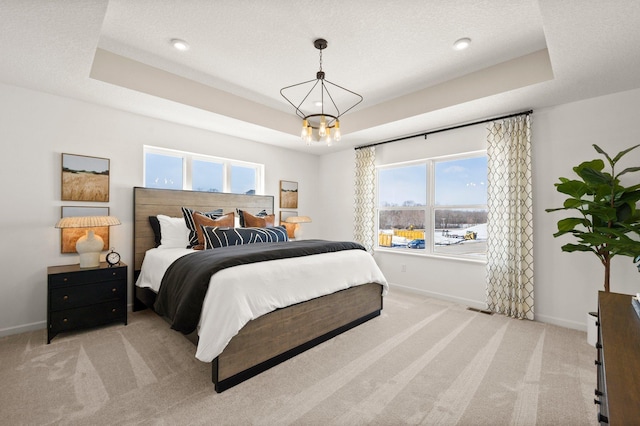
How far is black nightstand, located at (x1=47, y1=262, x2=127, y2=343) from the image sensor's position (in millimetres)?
2648

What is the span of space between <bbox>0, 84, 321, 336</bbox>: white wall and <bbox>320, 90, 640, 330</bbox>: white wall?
4152 mm

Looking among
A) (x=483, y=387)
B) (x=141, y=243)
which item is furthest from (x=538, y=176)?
(x=141, y=243)

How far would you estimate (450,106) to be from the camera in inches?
129

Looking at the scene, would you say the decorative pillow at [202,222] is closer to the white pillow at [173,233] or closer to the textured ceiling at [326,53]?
the white pillow at [173,233]

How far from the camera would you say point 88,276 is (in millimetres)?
2826

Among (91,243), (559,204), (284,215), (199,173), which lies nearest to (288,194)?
(284,215)

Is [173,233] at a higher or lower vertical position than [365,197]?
lower

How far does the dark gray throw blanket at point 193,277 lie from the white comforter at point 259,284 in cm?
5

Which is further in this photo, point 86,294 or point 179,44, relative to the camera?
point 86,294

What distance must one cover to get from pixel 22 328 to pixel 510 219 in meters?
5.38

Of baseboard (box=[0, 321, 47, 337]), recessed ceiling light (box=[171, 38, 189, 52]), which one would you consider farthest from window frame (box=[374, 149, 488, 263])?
baseboard (box=[0, 321, 47, 337])

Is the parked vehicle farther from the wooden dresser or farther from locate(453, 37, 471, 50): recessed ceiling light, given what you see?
the wooden dresser

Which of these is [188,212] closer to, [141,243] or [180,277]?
[141,243]

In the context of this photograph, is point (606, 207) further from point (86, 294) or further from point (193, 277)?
point (86, 294)
